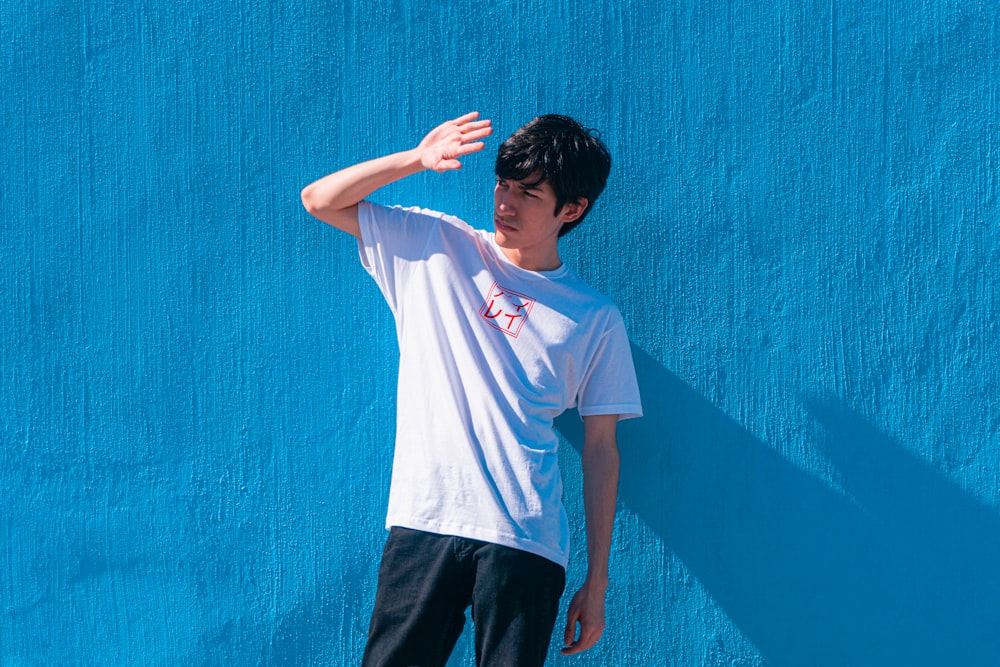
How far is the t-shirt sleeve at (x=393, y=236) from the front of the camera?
1.99 meters

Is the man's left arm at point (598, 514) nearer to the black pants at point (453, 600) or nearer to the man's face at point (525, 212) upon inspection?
the black pants at point (453, 600)

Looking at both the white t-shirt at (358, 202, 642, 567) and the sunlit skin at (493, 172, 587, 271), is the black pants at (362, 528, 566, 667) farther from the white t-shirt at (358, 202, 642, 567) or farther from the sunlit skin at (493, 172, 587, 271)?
the sunlit skin at (493, 172, 587, 271)

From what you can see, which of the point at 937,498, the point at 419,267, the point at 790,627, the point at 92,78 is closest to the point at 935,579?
the point at 937,498

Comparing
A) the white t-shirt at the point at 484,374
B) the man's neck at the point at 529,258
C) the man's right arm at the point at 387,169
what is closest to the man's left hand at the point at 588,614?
the white t-shirt at the point at 484,374

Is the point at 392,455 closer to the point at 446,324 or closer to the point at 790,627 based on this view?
the point at 446,324

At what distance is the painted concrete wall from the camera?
7.32 ft

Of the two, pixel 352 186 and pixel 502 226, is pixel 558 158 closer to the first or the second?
pixel 502 226

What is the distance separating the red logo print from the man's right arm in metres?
0.30

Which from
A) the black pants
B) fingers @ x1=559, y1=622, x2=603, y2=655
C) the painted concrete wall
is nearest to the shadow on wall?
the painted concrete wall

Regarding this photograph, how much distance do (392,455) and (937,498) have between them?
52.9 inches

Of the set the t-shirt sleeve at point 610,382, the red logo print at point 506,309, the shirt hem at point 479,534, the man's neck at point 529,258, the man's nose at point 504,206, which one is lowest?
the shirt hem at point 479,534

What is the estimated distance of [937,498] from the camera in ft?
7.41

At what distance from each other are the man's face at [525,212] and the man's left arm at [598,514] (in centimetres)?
42

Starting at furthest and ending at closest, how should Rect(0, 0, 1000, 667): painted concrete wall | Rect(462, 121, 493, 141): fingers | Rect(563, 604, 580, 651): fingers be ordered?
Rect(0, 0, 1000, 667): painted concrete wall
Rect(563, 604, 580, 651): fingers
Rect(462, 121, 493, 141): fingers
